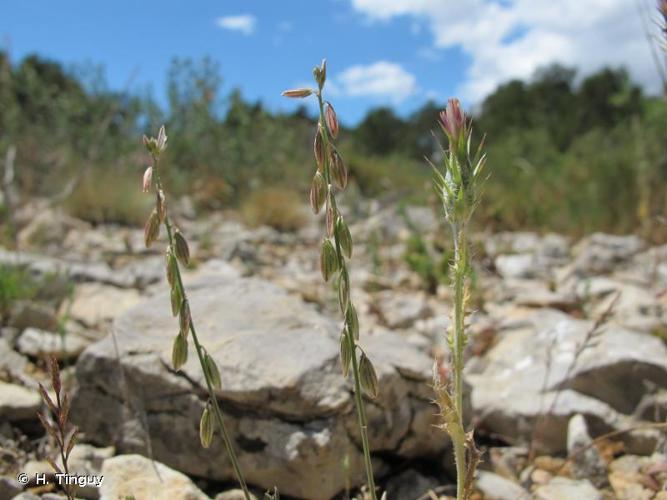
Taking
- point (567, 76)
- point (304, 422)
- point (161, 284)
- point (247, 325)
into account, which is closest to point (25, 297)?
point (161, 284)

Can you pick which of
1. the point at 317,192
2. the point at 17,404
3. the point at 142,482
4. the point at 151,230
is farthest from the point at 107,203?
the point at 317,192

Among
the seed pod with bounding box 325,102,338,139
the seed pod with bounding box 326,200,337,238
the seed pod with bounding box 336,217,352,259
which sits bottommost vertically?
the seed pod with bounding box 336,217,352,259

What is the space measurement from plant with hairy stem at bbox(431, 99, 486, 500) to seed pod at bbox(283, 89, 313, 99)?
23 centimetres

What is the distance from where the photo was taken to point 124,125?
10984 millimetres

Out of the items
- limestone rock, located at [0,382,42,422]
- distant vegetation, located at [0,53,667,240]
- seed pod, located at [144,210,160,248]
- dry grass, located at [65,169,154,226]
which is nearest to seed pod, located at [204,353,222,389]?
seed pod, located at [144,210,160,248]

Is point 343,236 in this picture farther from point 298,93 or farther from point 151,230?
point 151,230

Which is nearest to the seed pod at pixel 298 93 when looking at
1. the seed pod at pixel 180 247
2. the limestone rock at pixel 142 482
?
the seed pod at pixel 180 247

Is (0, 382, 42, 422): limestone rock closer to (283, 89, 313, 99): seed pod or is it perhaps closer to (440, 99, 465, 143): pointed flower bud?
(283, 89, 313, 99): seed pod

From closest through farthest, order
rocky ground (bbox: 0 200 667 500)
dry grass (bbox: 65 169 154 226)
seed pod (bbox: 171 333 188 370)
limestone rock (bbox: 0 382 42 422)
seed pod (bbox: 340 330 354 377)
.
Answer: seed pod (bbox: 340 330 354 377), seed pod (bbox: 171 333 188 370), rocky ground (bbox: 0 200 667 500), limestone rock (bbox: 0 382 42 422), dry grass (bbox: 65 169 154 226)

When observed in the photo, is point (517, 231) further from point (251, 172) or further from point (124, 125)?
point (124, 125)

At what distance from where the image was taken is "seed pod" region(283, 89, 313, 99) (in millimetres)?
1083

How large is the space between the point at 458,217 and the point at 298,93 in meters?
0.35

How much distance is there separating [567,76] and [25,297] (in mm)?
51056

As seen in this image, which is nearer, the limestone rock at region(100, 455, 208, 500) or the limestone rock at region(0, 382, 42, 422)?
the limestone rock at region(100, 455, 208, 500)
